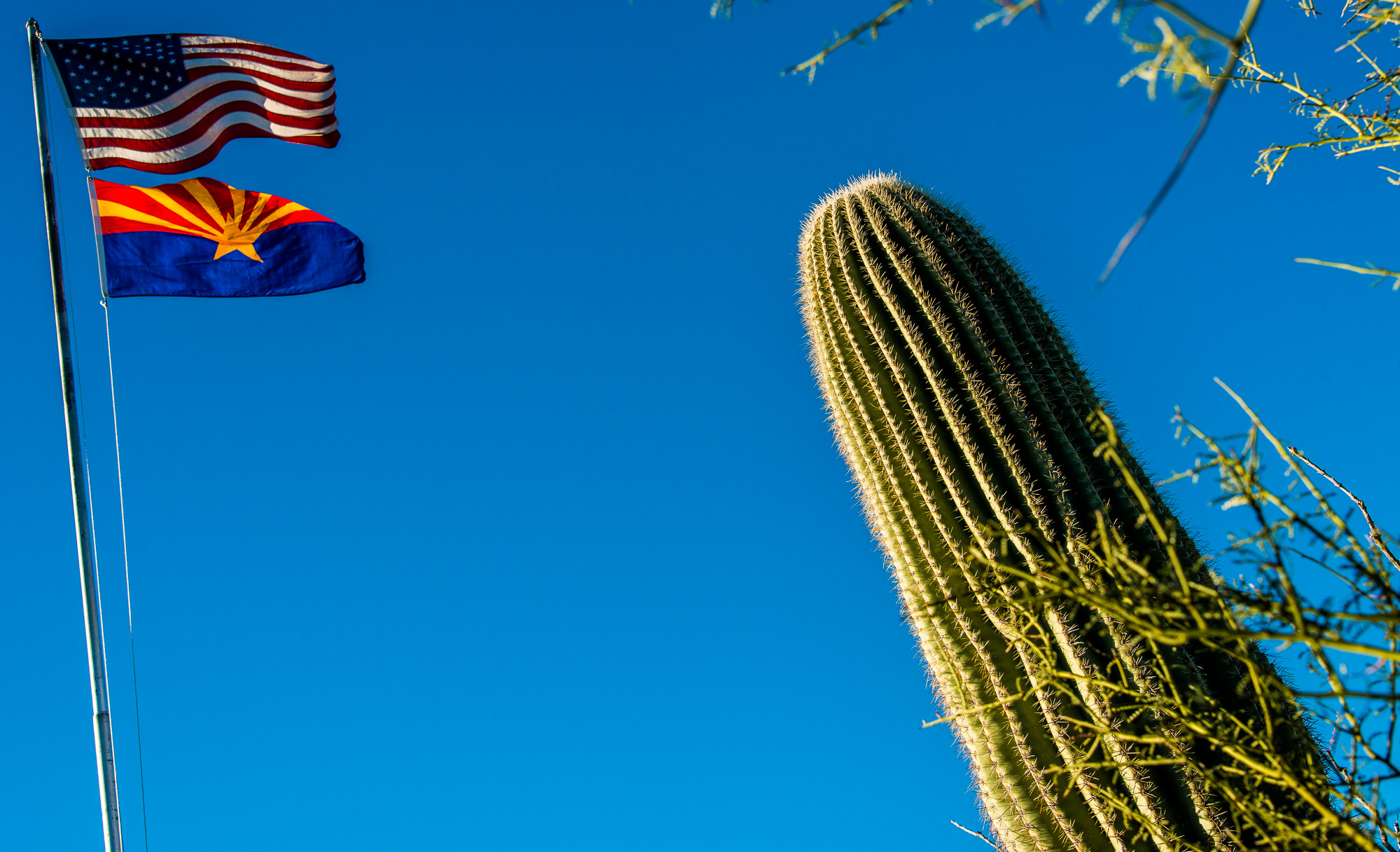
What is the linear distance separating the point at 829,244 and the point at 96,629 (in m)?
4.78

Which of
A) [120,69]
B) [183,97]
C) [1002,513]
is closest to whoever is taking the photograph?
[1002,513]

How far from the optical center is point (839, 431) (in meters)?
4.96

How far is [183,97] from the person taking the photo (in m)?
7.10

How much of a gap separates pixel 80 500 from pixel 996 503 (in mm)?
5279

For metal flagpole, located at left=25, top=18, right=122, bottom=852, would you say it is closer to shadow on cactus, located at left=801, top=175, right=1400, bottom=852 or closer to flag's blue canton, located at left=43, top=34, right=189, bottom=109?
flag's blue canton, located at left=43, top=34, right=189, bottom=109

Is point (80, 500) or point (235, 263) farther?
point (235, 263)

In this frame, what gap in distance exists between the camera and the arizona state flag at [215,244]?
22.2 ft

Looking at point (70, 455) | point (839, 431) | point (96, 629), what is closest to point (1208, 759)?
point (839, 431)

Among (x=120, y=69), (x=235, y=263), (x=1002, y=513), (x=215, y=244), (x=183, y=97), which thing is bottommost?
(x=1002, y=513)

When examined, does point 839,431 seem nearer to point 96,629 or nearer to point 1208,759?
point 1208,759

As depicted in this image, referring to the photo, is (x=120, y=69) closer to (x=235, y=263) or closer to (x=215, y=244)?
(x=215, y=244)

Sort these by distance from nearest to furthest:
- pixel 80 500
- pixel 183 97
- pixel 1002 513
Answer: pixel 1002 513 < pixel 80 500 < pixel 183 97

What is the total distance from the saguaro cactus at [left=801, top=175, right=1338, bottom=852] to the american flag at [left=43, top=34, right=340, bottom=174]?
15.2 feet

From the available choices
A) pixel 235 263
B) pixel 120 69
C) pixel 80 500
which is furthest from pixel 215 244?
pixel 80 500
